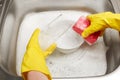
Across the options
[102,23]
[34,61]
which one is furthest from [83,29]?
[34,61]

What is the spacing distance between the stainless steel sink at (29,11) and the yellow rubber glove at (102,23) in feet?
0.28

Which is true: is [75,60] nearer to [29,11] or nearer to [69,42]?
[69,42]

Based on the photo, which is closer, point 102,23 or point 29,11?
point 102,23

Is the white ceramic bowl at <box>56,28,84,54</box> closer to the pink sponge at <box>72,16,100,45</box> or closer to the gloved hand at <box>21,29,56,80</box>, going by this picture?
the pink sponge at <box>72,16,100,45</box>

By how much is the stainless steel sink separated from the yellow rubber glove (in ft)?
0.28

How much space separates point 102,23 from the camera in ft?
2.65

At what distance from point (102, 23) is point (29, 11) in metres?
0.40

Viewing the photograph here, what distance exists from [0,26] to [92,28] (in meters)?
0.33

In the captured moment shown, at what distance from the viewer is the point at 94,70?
0.81 metres

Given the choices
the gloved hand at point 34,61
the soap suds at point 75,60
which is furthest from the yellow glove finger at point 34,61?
the soap suds at point 75,60

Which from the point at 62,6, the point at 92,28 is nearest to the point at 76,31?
the point at 92,28

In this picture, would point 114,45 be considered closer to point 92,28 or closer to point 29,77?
point 92,28

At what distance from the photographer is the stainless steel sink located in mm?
852

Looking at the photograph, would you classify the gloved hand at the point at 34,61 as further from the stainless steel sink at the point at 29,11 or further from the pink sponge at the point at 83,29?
the pink sponge at the point at 83,29
